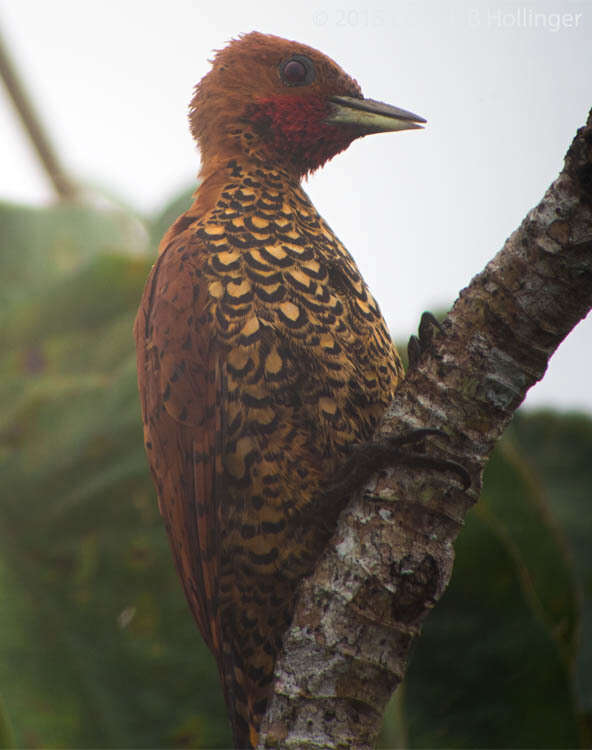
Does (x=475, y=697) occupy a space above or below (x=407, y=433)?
below

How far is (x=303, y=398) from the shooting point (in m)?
1.57

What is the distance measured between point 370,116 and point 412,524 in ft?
2.21

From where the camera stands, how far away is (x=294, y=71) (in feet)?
4.83

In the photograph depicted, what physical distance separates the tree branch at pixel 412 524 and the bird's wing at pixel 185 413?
13.0 inches

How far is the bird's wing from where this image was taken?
1.55 meters

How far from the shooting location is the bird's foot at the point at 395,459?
1.27 meters

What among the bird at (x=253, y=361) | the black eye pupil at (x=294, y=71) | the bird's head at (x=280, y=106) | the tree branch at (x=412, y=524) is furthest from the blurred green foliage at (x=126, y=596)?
the black eye pupil at (x=294, y=71)

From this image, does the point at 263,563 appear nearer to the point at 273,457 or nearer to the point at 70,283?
the point at 273,457

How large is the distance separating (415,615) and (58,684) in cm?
101

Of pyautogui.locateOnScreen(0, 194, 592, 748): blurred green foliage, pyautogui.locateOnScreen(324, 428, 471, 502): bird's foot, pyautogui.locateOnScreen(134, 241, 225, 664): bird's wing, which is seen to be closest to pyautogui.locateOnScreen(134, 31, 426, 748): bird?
pyautogui.locateOnScreen(134, 241, 225, 664): bird's wing

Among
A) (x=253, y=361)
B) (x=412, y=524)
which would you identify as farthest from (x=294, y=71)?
(x=412, y=524)

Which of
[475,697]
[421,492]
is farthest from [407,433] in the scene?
[475,697]

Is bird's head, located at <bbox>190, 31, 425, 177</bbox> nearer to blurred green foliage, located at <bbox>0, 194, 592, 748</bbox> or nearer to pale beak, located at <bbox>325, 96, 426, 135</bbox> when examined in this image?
pale beak, located at <bbox>325, 96, 426, 135</bbox>

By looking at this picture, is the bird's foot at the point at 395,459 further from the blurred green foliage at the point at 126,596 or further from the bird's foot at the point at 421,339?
the blurred green foliage at the point at 126,596
